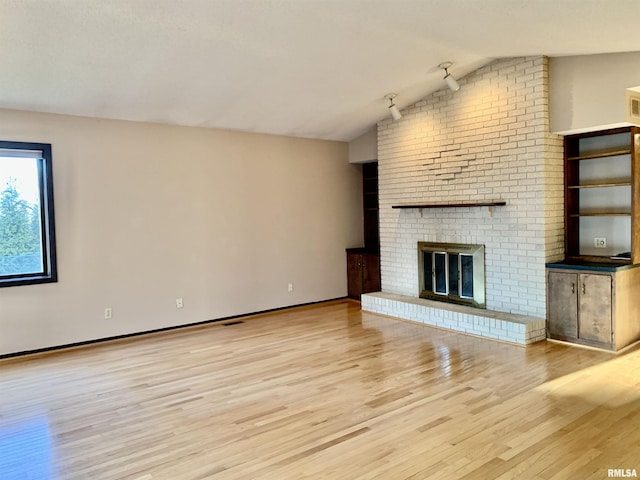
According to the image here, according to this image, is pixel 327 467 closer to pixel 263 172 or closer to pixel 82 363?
pixel 82 363

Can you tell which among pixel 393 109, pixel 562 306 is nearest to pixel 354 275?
pixel 393 109

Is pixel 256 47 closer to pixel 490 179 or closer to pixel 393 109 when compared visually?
pixel 393 109

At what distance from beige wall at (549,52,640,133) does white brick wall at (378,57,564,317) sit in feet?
0.39

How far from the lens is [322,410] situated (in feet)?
10.5

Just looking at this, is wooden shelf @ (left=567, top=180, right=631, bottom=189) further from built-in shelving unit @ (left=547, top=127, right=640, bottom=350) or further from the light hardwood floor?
the light hardwood floor

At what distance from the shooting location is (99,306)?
5.13 meters

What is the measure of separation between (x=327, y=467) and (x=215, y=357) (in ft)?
7.57

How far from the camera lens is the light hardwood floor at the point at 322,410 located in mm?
2508

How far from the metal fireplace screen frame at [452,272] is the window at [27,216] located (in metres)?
4.22

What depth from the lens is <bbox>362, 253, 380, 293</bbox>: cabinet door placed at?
6906 millimetres

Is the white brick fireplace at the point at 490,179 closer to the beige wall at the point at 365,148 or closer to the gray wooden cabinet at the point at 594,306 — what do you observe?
the gray wooden cabinet at the point at 594,306

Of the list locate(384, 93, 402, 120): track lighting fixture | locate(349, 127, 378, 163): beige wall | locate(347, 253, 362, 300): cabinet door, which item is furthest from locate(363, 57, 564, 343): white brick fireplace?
locate(347, 253, 362, 300): cabinet door

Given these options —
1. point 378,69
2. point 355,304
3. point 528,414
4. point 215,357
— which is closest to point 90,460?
point 215,357

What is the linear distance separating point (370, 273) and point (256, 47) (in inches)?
153
